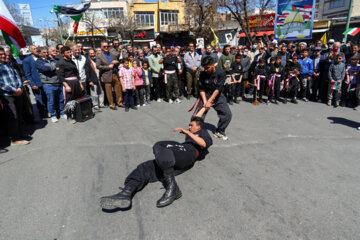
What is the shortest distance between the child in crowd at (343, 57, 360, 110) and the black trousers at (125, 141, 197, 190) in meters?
6.89

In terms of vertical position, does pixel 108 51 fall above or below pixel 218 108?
above

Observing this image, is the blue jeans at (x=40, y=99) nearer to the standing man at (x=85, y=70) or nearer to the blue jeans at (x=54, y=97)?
the blue jeans at (x=54, y=97)

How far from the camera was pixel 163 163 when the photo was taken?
2.91 m

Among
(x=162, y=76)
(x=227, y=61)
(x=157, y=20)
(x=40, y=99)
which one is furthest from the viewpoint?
(x=157, y=20)

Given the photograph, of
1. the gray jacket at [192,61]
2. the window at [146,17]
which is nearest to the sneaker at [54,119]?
the gray jacket at [192,61]

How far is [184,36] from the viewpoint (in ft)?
126

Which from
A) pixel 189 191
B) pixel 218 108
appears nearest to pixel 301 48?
pixel 218 108

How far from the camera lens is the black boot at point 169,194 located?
278 cm

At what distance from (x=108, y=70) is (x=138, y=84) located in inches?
42.6

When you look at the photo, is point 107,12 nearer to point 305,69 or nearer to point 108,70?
point 108,70

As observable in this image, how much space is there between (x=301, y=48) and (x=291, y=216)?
7.66 meters

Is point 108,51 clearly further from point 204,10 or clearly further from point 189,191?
point 204,10

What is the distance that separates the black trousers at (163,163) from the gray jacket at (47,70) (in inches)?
179

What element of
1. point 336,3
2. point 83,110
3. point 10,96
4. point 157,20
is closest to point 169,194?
point 10,96
